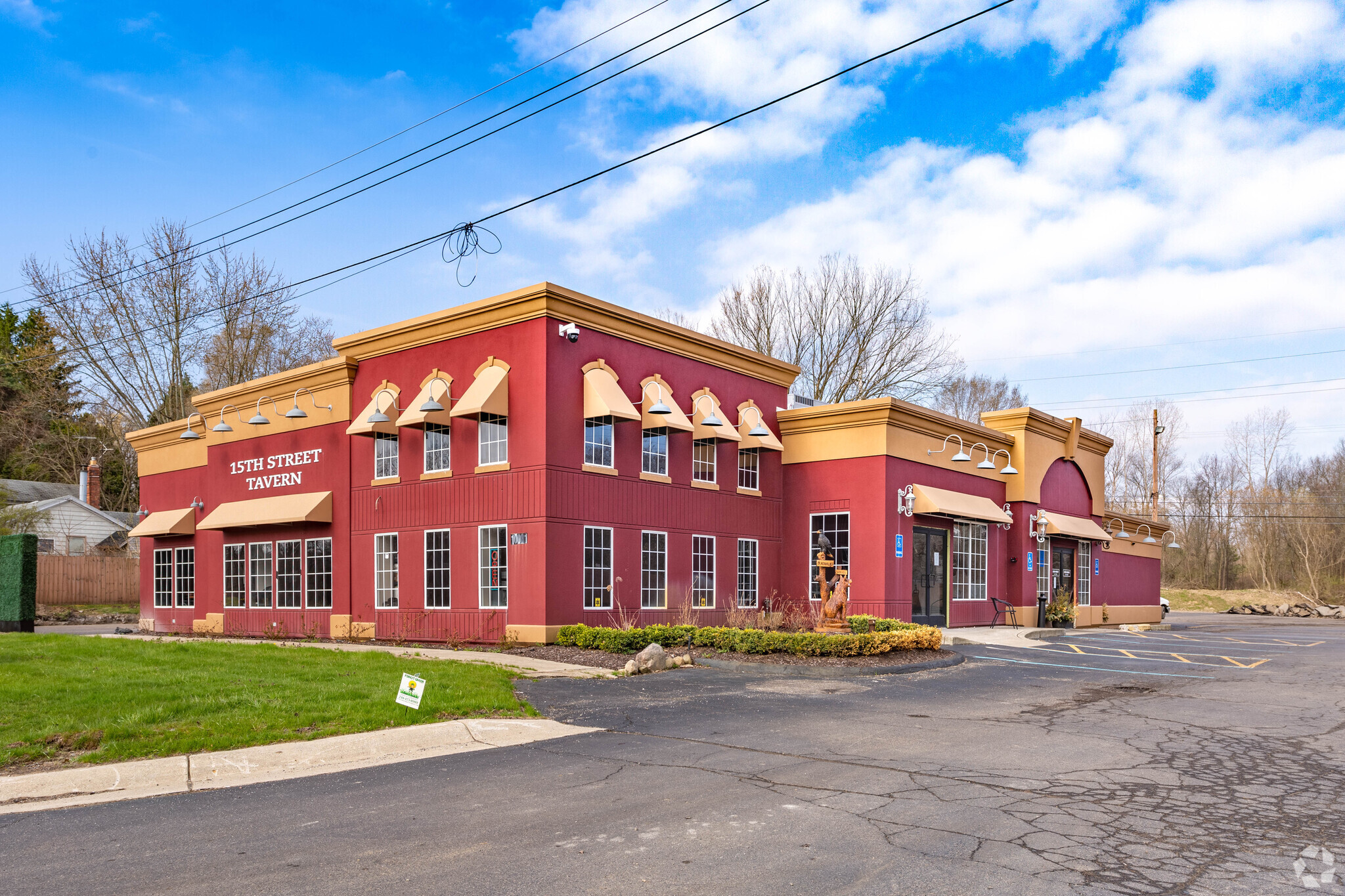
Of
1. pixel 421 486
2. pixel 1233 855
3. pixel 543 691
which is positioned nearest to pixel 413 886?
pixel 1233 855

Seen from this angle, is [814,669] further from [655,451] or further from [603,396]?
[655,451]

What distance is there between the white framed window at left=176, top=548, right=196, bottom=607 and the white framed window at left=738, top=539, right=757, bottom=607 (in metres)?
17.3

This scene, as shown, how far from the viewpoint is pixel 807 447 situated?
25297 millimetres

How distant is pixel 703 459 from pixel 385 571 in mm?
8359

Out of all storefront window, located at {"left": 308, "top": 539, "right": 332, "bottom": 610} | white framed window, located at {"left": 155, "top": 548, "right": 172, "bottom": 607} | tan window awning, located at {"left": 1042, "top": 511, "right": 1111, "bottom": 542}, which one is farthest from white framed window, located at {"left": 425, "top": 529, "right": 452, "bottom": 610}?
tan window awning, located at {"left": 1042, "top": 511, "right": 1111, "bottom": 542}

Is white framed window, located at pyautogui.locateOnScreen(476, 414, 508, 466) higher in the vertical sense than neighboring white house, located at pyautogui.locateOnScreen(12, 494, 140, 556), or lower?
higher

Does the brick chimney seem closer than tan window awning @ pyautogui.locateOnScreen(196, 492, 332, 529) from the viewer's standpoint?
No

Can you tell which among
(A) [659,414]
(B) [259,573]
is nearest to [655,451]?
(A) [659,414]

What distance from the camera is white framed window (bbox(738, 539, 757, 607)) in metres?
24.5

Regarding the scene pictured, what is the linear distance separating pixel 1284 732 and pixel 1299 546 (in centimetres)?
6080

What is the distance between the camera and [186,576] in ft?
97.5

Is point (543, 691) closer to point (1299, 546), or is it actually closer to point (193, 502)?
point (193, 502)

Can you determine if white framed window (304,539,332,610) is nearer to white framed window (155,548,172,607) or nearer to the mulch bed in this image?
the mulch bed

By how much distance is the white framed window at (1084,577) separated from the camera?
31969mm
